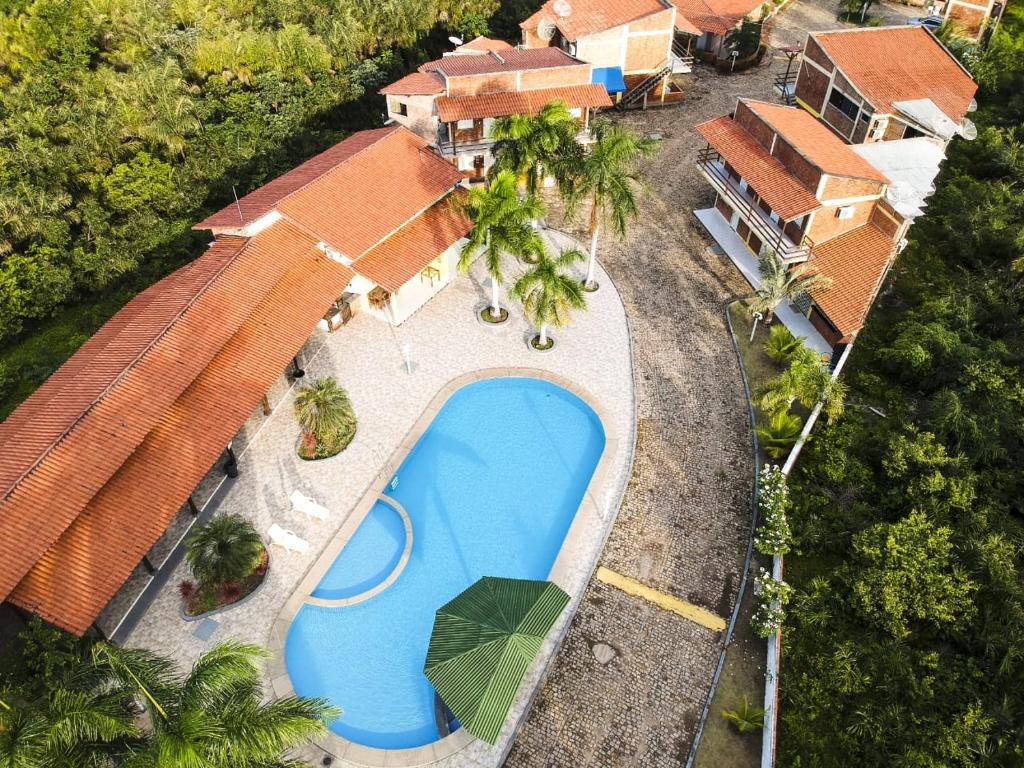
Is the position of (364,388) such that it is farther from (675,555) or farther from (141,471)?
(675,555)

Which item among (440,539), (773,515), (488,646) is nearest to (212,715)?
(488,646)

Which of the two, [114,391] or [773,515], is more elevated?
[114,391]

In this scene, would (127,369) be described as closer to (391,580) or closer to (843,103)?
(391,580)

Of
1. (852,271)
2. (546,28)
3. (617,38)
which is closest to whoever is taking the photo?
(852,271)

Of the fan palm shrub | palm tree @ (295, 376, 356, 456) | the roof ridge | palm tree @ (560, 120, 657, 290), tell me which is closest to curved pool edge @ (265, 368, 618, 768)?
palm tree @ (295, 376, 356, 456)

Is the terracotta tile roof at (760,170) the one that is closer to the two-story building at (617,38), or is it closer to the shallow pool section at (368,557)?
the two-story building at (617,38)

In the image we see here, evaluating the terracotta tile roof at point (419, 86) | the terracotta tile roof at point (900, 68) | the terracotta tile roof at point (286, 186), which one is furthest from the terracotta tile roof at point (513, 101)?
the terracotta tile roof at point (900, 68)
